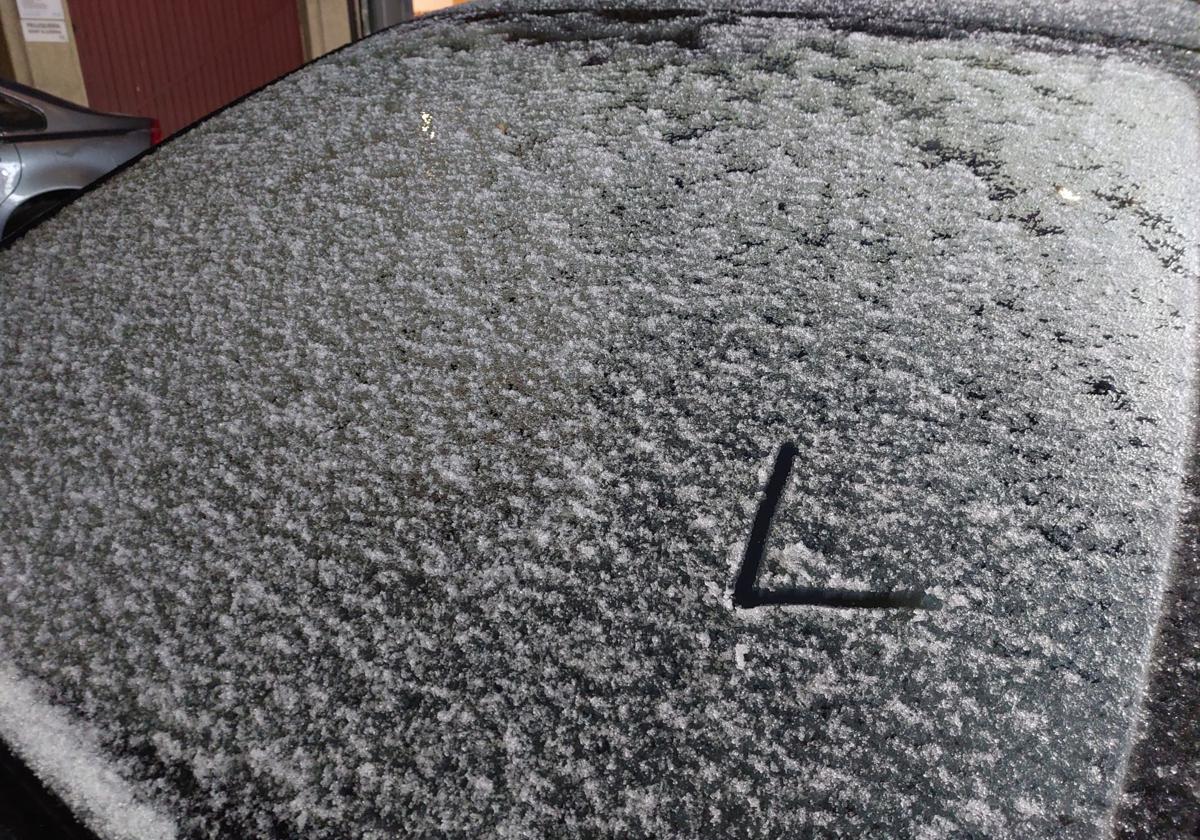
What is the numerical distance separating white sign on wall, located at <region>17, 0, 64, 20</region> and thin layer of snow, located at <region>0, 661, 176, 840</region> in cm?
614

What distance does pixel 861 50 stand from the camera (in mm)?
1177

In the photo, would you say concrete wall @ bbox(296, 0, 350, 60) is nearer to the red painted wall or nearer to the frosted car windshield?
the red painted wall

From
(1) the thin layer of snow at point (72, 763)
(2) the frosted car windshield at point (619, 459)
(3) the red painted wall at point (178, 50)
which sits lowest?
(3) the red painted wall at point (178, 50)

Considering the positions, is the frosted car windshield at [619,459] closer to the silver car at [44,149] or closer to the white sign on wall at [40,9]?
the silver car at [44,149]

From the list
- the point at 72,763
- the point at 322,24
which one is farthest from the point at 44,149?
the point at 322,24

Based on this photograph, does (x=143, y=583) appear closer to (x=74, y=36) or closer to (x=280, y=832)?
(x=280, y=832)

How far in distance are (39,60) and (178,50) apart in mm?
932

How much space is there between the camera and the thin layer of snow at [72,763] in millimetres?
576

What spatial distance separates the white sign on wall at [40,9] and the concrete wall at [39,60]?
3 cm

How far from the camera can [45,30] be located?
5.33m

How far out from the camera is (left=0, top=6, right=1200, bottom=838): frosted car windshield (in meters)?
0.58

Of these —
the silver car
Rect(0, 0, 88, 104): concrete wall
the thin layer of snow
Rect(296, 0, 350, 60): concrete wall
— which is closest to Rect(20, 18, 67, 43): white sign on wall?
Rect(0, 0, 88, 104): concrete wall

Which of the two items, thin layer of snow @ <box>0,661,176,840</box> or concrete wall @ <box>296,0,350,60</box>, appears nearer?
thin layer of snow @ <box>0,661,176,840</box>

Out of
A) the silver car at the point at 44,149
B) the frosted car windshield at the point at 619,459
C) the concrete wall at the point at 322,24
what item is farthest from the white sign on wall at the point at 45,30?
the frosted car windshield at the point at 619,459
